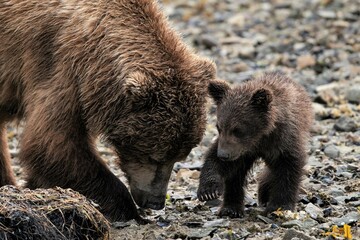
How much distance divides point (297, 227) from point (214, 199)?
1154mm

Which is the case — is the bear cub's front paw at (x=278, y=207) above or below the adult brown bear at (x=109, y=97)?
below

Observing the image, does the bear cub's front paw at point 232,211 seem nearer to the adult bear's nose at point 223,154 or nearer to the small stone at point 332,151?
the adult bear's nose at point 223,154

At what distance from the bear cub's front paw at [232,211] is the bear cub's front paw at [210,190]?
24 cm

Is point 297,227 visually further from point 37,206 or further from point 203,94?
point 37,206

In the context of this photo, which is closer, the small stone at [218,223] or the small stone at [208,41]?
the small stone at [218,223]

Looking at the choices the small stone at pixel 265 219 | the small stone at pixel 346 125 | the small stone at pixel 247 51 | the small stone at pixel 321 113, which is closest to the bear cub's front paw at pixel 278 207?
the small stone at pixel 265 219

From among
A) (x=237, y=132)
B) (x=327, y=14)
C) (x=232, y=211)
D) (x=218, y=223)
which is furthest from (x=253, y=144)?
(x=327, y=14)

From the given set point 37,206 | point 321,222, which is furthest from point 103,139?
point 321,222

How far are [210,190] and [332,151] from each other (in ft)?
9.17

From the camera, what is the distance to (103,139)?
8820 millimetres

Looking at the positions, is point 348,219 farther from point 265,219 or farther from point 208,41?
point 208,41

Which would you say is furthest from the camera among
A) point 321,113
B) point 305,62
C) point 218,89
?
point 305,62

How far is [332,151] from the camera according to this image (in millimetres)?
10891

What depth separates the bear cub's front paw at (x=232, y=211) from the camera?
870cm
